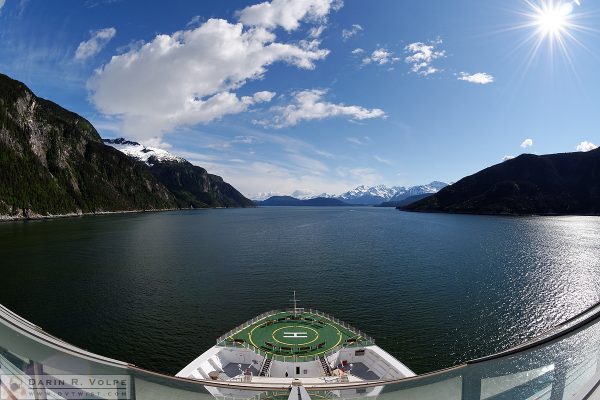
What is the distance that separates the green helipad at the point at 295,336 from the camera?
39.1 m

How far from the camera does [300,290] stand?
241ft

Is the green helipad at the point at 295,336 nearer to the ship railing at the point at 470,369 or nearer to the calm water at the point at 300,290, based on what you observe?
the calm water at the point at 300,290

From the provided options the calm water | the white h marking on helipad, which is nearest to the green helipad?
the white h marking on helipad

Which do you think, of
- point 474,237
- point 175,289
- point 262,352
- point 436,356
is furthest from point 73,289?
point 474,237

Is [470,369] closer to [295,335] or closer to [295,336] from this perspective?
[295,336]

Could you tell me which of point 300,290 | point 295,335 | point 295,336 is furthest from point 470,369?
point 300,290

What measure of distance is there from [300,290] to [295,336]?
30.9m

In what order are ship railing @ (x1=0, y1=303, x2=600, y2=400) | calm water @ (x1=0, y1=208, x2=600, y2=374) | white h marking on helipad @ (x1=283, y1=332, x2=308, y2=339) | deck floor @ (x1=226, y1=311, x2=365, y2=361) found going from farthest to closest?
calm water @ (x1=0, y1=208, x2=600, y2=374) < white h marking on helipad @ (x1=283, y1=332, x2=308, y2=339) < deck floor @ (x1=226, y1=311, x2=365, y2=361) < ship railing @ (x1=0, y1=303, x2=600, y2=400)

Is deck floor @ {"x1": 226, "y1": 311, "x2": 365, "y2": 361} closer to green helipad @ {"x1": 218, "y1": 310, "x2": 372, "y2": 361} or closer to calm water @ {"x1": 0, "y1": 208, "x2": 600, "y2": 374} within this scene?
green helipad @ {"x1": 218, "y1": 310, "x2": 372, "y2": 361}

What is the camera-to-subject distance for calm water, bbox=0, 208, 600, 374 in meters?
48.9

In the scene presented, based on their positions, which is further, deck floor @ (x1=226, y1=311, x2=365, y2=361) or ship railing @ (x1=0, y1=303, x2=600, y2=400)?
deck floor @ (x1=226, y1=311, x2=365, y2=361)

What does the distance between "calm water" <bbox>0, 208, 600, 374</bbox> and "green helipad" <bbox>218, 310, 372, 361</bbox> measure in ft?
23.8

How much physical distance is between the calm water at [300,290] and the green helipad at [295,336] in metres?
7.24

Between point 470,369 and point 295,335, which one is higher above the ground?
point 470,369
